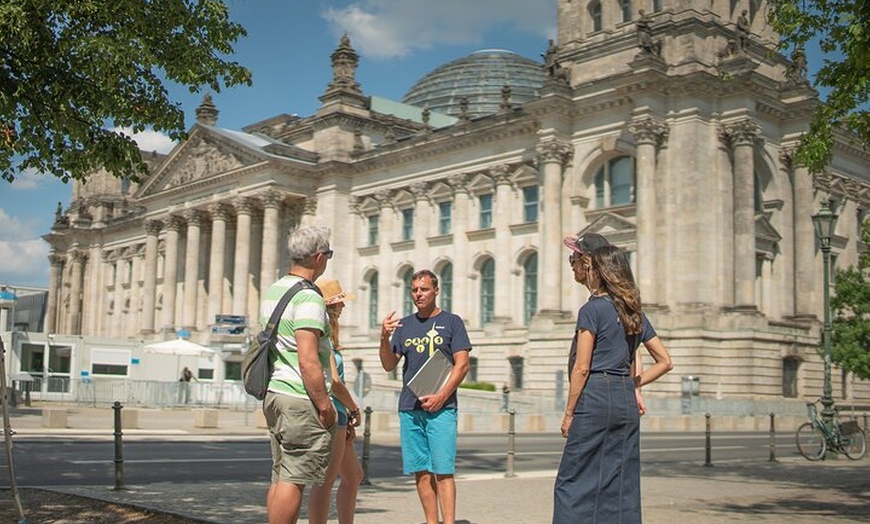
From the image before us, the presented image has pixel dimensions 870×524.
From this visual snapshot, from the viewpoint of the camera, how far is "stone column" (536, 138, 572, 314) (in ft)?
152

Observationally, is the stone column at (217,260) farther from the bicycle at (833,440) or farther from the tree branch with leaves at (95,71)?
the tree branch with leaves at (95,71)

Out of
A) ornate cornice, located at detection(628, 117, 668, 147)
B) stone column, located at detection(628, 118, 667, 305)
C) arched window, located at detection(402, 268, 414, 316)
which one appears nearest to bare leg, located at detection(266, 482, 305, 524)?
stone column, located at detection(628, 118, 667, 305)

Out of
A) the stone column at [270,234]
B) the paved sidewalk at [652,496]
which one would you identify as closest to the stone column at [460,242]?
the stone column at [270,234]

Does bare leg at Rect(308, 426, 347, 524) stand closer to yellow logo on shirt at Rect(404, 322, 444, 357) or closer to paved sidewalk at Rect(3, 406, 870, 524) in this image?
yellow logo on shirt at Rect(404, 322, 444, 357)

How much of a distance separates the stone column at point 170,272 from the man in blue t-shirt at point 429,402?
2489 inches

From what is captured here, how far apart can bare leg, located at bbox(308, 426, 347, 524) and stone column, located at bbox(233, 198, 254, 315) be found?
56218mm

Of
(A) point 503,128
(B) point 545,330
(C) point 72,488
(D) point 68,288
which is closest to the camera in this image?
(C) point 72,488

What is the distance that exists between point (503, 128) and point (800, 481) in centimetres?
3705

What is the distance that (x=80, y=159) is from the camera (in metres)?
11.9

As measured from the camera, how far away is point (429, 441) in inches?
329

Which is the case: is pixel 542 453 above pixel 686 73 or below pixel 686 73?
below

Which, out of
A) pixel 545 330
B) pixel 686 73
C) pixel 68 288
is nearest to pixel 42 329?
pixel 68 288

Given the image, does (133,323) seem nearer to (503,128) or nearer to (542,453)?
(503,128)

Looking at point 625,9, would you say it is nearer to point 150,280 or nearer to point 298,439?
point 150,280
